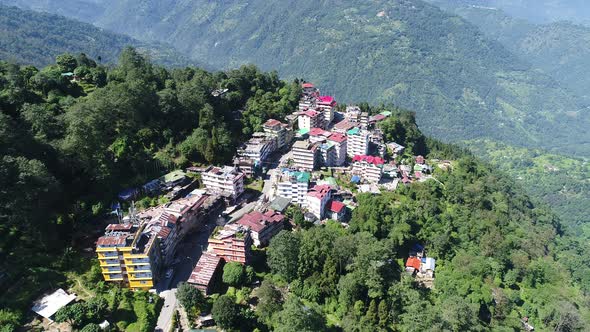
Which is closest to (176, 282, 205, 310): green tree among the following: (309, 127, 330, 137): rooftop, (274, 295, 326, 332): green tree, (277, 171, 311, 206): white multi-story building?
(274, 295, 326, 332): green tree

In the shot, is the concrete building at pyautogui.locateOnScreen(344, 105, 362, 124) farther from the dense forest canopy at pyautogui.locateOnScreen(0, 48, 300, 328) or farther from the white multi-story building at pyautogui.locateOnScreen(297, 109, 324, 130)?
the dense forest canopy at pyautogui.locateOnScreen(0, 48, 300, 328)

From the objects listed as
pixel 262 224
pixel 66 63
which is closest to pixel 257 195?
pixel 262 224

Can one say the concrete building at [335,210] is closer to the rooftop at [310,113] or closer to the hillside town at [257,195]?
the hillside town at [257,195]

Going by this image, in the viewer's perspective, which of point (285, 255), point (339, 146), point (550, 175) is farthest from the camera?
point (550, 175)

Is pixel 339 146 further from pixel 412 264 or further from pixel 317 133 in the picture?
pixel 412 264

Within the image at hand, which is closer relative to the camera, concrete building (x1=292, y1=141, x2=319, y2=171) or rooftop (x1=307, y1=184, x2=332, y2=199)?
rooftop (x1=307, y1=184, x2=332, y2=199)

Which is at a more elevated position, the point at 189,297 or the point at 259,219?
the point at 259,219

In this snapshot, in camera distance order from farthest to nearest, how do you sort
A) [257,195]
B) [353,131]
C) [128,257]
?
[353,131], [257,195], [128,257]
